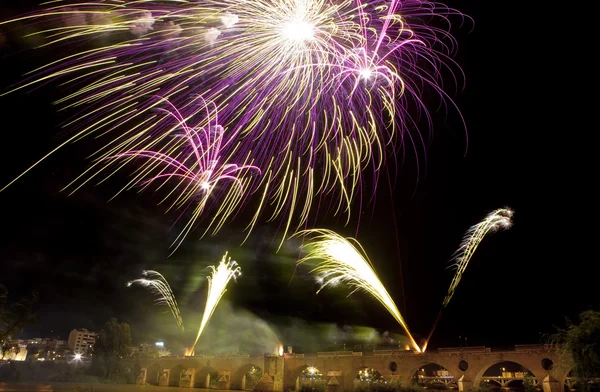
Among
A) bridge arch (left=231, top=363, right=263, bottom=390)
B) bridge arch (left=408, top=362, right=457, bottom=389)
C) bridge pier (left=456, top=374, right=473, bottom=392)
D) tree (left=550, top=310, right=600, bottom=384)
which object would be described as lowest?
bridge arch (left=408, top=362, right=457, bottom=389)

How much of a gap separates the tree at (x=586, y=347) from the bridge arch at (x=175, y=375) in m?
50.3

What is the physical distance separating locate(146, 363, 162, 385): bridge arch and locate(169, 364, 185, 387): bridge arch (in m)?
2.21

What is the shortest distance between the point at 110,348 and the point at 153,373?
23.0ft

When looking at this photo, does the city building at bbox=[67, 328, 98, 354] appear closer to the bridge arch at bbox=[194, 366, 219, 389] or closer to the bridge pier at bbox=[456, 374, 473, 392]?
the bridge arch at bbox=[194, 366, 219, 389]

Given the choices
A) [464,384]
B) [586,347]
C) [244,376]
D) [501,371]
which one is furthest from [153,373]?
[586,347]

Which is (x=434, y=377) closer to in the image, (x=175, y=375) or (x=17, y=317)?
(x=175, y=375)

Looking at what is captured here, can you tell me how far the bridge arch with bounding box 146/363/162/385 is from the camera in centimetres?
5891

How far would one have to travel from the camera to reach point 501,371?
65.6 meters

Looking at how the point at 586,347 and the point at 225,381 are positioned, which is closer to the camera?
the point at 586,347

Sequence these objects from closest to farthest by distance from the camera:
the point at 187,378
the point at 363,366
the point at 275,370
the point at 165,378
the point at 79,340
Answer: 1. the point at 275,370
2. the point at 363,366
3. the point at 187,378
4. the point at 165,378
5. the point at 79,340

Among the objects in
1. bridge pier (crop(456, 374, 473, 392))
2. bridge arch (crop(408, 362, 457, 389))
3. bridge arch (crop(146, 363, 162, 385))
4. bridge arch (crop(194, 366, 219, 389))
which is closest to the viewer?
bridge pier (crop(456, 374, 473, 392))

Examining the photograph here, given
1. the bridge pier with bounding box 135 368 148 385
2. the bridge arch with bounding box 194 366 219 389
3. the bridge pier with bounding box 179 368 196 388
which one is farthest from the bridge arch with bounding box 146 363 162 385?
the bridge arch with bounding box 194 366 219 389

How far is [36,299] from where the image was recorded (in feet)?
142

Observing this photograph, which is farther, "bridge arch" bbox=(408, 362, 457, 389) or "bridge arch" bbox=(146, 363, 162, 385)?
"bridge arch" bbox=(146, 363, 162, 385)
